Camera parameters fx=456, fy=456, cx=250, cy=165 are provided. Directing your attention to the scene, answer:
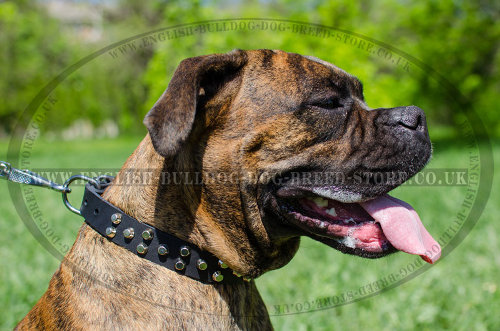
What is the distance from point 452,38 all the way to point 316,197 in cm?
1997

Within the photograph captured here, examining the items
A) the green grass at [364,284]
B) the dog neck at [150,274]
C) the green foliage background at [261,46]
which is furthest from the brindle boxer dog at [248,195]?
the green foliage background at [261,46]

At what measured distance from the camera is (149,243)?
7.22 feet

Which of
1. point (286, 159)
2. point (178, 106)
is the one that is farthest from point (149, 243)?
point (286, 159)

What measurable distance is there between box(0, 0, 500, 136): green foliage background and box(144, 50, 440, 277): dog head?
9.14 m

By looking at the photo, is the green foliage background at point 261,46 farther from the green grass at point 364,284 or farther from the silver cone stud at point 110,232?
the silver cone stud at point 110,232

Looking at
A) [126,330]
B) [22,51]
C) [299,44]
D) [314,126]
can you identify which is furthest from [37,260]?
[22,51]

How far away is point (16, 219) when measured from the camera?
772 centimetres

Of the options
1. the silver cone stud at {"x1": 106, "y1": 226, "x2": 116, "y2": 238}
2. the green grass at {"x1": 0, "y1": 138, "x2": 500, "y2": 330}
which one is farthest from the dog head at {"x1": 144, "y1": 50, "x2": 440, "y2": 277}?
the green grass at {"x1": 0, "y1": 138, "x2": 500, "y2": 330}

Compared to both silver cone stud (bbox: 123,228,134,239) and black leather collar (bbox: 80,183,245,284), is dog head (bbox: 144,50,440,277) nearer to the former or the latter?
black leather collar (bbox: 80,183,245,284)

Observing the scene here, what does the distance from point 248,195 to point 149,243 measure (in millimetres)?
543

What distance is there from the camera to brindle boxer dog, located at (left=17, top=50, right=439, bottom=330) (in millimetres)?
2162

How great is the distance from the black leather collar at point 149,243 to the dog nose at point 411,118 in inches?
50.2

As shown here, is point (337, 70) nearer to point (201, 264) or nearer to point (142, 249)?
point (201, 264)

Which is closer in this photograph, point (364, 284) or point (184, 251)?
point (184, 251)
